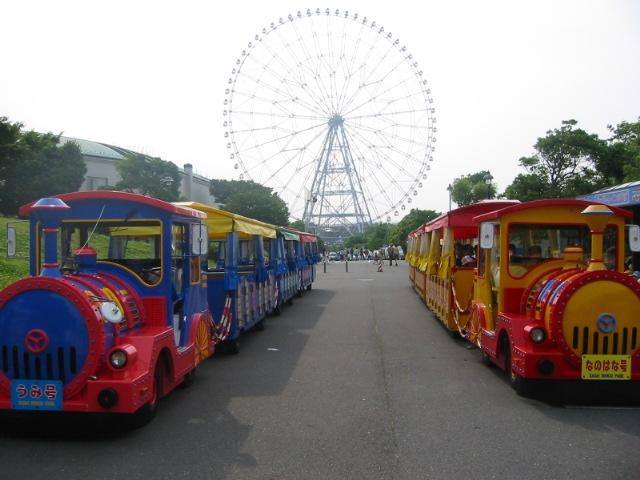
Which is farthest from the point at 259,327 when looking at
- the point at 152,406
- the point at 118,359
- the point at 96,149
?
the point at 96,149

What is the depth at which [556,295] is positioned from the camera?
6.82 meters

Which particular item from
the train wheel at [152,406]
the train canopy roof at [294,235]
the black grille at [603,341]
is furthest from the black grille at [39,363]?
the train canopy roof at [294,235]

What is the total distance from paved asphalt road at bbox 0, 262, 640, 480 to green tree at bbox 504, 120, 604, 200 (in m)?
23.9

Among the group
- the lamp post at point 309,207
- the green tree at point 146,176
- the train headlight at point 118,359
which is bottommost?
the train headlight at point 118,359

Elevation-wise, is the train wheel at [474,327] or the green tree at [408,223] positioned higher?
the green tree at [408,223]

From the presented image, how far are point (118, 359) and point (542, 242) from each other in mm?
5526

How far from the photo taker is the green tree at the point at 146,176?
4409 cm

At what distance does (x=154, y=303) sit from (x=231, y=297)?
3526 millimetres

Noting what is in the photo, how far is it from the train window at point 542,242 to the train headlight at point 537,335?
1.27 m

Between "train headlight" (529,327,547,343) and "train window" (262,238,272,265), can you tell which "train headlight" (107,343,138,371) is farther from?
"train window" (262,238,272,265)

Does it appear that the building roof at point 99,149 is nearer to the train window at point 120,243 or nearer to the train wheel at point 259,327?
the train wheel at point 259,327

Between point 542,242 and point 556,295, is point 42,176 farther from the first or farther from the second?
point 556,295

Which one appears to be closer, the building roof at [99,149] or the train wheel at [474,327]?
the train wheel at [474,327]

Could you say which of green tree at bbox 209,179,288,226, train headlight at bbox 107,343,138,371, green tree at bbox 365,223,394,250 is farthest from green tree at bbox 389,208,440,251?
train headlight at bbox 107,343,138,371
